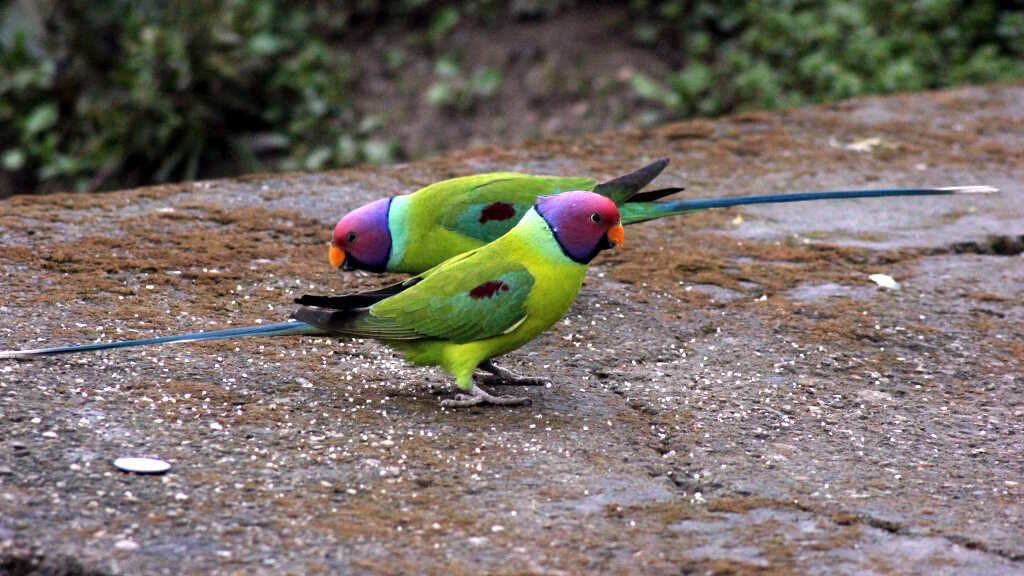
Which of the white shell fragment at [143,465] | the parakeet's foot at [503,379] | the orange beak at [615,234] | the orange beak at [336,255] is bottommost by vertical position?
the parakeet's foot at [503,379]

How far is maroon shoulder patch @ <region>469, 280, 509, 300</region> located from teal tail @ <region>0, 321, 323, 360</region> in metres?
0.37

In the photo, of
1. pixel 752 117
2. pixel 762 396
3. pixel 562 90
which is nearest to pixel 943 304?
pixel 762 396

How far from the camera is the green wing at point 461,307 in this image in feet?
9.62

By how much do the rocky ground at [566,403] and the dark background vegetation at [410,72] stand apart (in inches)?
104

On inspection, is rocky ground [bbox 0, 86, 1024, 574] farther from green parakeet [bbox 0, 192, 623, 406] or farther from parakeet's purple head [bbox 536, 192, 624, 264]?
parakeet's purple head [bbox 536, 192, 624, 264]

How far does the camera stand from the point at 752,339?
350cm

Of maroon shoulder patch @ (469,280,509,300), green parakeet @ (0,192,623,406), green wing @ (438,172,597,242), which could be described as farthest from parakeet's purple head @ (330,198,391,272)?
maroon shoulder patch @ (469,280,509,300)

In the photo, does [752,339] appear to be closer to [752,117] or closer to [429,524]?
[429,524]

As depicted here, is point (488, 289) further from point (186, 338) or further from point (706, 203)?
point (706, 203)

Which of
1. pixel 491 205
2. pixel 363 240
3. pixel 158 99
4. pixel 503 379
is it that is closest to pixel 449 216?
pixel 491 205

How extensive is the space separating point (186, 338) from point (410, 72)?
214 inches

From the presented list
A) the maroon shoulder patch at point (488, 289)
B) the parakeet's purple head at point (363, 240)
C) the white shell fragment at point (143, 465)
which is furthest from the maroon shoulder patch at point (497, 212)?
the white shell fragment at point (143, 465)

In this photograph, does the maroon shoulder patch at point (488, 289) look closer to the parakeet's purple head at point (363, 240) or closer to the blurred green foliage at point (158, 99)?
the parakeet's purple head at point (363, 240)

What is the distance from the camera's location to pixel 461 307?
9.70 ft
